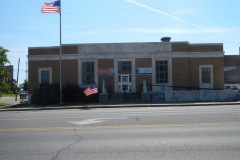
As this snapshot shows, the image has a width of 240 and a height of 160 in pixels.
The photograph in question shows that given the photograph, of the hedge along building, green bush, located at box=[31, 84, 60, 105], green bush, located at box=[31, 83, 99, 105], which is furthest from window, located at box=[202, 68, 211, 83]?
green bush, located at box=[31, 84, 60, 105]

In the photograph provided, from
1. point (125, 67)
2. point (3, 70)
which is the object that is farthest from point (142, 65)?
point (3, 70)

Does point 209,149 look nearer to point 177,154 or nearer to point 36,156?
point 177,154

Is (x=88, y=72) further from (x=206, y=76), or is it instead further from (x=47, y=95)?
(x=206, y=76)

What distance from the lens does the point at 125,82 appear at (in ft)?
132

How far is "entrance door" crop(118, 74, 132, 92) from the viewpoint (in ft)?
132

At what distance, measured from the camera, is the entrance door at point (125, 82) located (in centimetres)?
4031

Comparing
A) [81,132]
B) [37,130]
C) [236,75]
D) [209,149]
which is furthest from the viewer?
[236,75]

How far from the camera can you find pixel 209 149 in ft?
26.8

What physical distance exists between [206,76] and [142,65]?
26.9ft

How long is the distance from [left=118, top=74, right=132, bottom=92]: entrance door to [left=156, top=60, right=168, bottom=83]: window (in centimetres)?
346

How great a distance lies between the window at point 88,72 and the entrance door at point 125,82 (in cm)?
362

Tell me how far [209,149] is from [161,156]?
55.7 inches

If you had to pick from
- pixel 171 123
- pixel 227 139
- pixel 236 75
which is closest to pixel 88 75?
pixel 171 123

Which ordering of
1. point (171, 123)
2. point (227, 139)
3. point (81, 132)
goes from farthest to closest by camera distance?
point (171, 123) → point (81, 132) → point (227, 139)
